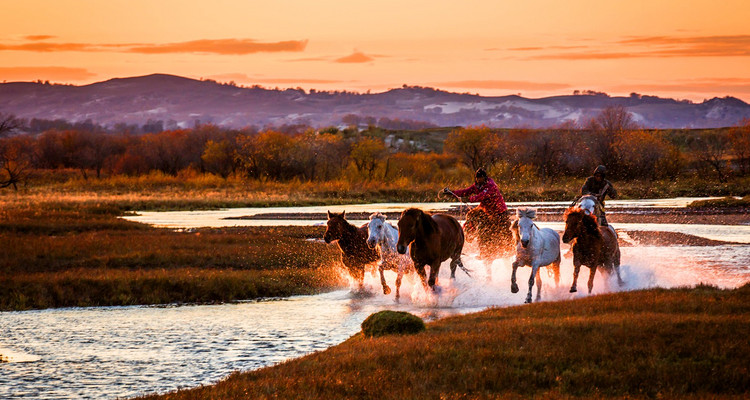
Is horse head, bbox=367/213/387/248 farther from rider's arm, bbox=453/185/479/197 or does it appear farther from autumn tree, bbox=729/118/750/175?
autumn tree, bbox=729/118/750/175

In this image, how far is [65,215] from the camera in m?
48.8

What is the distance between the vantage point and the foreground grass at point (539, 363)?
35.0 feet

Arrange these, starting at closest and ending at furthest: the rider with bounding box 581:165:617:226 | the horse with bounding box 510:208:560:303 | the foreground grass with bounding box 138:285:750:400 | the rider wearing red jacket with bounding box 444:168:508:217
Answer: the foreground grass with bounding box 138:285:750:400 → the horse with bounding box 510:208:560:303 → the rider with bounding box 581:165:617:226 → the rider wearing red jacket with bounding box 444:168:508:217

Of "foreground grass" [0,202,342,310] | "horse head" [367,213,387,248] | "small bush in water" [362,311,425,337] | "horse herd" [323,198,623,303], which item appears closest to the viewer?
"small bush in water" [362,311,425,337]

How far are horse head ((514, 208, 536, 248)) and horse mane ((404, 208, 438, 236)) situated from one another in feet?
6.20

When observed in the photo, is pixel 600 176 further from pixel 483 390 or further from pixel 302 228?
pixel 302 228

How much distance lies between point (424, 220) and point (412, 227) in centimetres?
61

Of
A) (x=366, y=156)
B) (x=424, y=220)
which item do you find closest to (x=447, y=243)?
(x=424, y=220)

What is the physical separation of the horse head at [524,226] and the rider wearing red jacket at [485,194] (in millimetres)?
2206

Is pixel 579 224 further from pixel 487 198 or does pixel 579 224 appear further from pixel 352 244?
pixel 352 244

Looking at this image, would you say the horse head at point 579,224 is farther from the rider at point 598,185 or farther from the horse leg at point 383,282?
the horse leg at point 383,282

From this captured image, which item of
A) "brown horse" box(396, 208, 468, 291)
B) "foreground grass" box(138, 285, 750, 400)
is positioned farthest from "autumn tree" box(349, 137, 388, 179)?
"foreground grass" box(138, 285, 750, 400)

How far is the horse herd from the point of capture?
64.0 ft

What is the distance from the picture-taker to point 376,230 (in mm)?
19984
